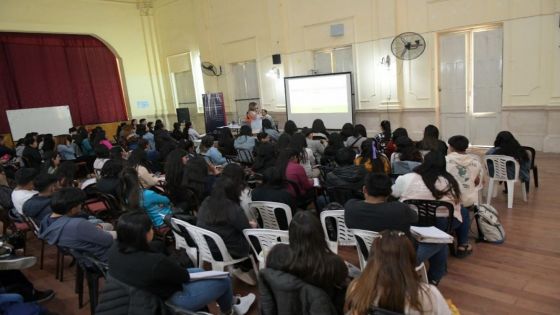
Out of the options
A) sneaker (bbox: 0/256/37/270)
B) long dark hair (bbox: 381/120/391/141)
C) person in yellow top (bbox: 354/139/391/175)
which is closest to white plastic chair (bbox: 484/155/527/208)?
person in yellow top (bbox: 354/139/391/175)

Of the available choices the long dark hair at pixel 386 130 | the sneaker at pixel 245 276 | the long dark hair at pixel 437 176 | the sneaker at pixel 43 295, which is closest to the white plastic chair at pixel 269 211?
the sneaker at pixel 245 276

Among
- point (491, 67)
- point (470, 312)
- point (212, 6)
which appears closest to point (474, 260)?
point (470, 312)

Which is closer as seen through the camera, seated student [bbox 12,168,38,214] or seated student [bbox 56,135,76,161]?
seated student [bbox 12,168,38,214]

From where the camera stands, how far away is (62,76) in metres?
11.7

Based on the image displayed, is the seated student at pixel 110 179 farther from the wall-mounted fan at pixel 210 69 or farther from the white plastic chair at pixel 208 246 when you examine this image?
the wall-mounted fan at pixel 210 69

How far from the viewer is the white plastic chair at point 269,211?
3.20 metres

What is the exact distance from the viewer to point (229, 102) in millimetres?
11812

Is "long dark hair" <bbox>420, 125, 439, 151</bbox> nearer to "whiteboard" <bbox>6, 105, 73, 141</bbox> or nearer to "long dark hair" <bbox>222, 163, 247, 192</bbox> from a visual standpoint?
→ "long dark hair" <bbox>222, 163, 247, 192</bbox>

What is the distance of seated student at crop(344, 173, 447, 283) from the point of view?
2.40 metres

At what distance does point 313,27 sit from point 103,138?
538 centimetres

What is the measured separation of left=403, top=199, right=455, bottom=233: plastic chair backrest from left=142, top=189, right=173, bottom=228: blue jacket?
2128mm

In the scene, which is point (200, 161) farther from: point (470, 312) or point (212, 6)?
point (212, 6)

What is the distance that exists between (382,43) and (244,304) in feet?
22.4

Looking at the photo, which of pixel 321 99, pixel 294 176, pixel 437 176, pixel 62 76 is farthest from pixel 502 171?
pixel 62 76
